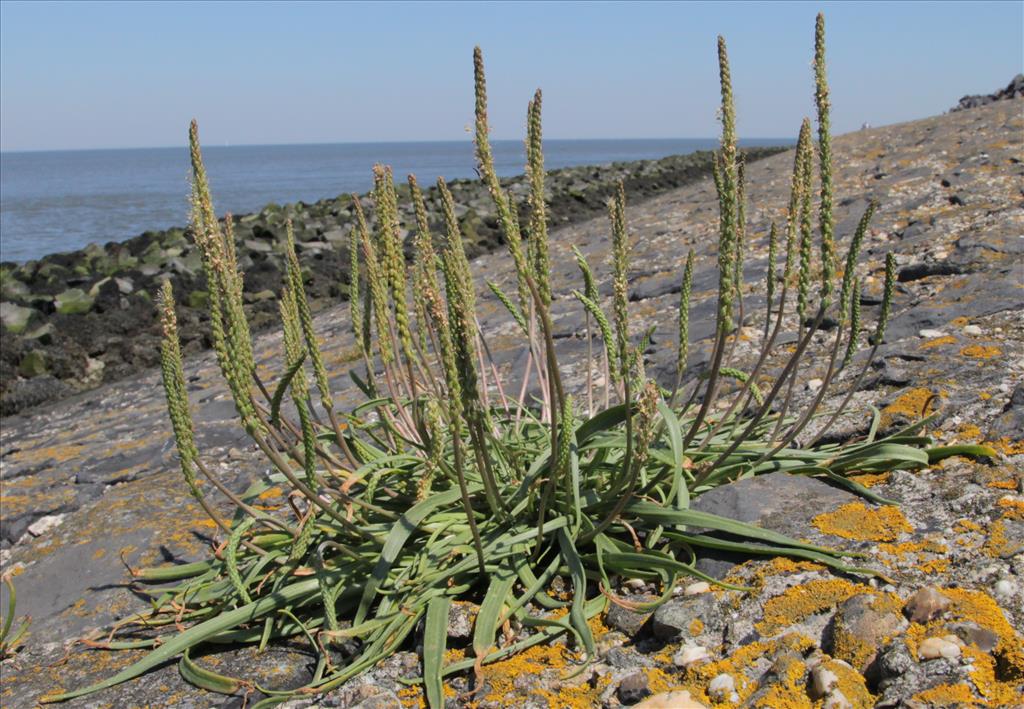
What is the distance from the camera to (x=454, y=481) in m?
3.25

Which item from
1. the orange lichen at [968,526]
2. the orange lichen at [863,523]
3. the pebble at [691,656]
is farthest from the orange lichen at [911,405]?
the pebble at [691,656]

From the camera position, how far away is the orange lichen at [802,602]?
8.23 feet

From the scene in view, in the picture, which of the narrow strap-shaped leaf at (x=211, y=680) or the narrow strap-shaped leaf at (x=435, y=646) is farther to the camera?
the narrow strap-shaped leaf at (x=211, y=680)

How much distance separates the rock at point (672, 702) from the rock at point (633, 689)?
6 centimetres

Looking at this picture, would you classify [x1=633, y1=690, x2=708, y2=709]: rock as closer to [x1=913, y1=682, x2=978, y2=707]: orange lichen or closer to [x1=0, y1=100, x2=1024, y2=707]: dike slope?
[x1=0, y1=100, x2=1024, y2=707]: dike slope

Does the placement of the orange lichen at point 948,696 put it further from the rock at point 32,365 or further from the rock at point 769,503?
the rock at point 32,365

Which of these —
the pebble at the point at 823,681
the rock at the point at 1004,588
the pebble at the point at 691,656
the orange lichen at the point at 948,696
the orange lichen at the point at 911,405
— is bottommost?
the pebble at the point at 691,656

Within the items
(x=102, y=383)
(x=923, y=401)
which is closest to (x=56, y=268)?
(x=102, y=383)

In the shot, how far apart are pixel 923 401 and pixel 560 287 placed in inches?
202

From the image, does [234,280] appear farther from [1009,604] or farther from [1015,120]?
[1015,120]

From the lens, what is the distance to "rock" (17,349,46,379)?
37.4ft

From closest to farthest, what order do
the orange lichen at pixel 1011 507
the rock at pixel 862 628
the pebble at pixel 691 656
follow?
the rock at pixel 862 628, the pebble at pixel 691 656, the orange lichen at pixel 1011 507

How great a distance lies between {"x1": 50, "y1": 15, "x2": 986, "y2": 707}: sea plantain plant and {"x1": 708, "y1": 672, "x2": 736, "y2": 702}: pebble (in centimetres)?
37

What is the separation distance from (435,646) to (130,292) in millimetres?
13972
